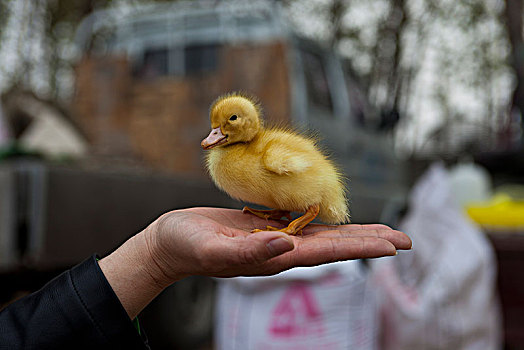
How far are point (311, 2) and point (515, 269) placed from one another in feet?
32.6

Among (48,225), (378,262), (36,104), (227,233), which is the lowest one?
(378,262)

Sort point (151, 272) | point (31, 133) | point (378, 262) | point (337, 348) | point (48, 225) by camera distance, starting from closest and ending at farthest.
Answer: point (151, 272) < point (48, 225) < point (337, 348) < point (378, 262) < point (31, 133)

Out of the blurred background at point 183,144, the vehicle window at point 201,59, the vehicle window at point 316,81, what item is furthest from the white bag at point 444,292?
the vehicle window at point 201,59

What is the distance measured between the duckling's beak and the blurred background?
311 millimetres

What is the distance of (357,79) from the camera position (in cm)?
710

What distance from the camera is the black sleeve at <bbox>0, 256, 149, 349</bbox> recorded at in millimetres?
1166

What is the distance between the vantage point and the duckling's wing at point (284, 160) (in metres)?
1.22

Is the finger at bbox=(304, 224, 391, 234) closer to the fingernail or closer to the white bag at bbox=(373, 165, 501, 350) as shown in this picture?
the fingernail

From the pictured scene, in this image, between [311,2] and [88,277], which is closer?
[88,277]

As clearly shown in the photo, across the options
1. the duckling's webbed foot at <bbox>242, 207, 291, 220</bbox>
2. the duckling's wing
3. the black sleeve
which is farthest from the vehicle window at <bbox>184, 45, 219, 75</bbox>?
the black sleeve

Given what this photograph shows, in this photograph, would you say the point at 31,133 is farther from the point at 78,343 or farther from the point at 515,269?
the point at 515,269

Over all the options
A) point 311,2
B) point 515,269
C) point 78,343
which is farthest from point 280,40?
point 311,2

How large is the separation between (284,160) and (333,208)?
0.21 m

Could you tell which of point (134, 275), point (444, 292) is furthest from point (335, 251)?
point (444, 292)
